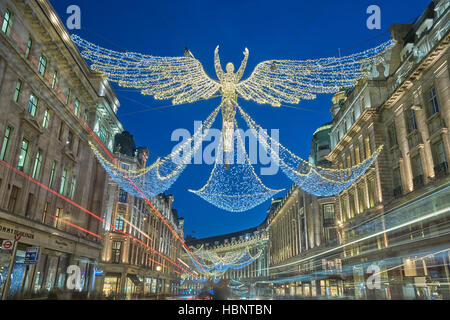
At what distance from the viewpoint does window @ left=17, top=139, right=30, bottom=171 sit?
68.1ft

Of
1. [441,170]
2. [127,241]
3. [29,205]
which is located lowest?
[29,205]

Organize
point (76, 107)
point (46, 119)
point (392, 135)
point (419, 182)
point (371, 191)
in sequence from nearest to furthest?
point (46, 119)
point (419, 182)
point (76, 107)
point (392, 135)
point (371, 191)

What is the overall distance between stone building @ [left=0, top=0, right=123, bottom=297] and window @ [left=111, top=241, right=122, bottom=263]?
10.6 m

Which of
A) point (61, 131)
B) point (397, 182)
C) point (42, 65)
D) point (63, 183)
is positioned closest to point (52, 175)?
point (63, 183)

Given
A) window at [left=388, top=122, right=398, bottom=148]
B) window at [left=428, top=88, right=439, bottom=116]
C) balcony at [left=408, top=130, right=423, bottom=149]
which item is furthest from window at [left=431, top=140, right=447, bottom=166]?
window at [left=388, top=122, right=398, bottom=148]

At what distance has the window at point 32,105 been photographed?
21678 millimetres

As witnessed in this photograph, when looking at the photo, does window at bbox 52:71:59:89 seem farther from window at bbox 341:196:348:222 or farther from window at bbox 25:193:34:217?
window at bbox 341:196:348:222

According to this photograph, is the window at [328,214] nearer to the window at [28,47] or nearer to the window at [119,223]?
the window at [119,223]

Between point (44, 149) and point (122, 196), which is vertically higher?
point (122, 196)

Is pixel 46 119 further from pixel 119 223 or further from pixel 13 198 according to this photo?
pixel 119 223

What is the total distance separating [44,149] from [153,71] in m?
14.6

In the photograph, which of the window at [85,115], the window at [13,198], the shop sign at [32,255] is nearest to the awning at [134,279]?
the window at [85,115]

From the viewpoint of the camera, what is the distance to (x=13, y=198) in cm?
2022
